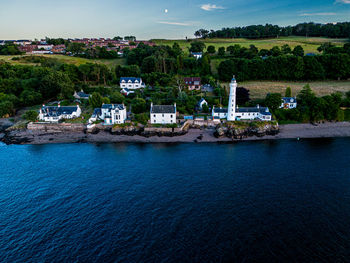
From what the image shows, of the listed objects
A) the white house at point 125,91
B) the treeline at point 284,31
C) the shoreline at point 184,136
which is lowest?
the shoreline at point 184,136

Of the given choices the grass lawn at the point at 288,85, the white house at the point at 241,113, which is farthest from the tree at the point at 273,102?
the grass lawn at the point at 288,85

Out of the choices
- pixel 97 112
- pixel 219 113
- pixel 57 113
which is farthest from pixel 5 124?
Result: pixel 219 113

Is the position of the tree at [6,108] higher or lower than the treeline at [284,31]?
lower

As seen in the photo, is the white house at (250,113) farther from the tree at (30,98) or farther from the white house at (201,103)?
the tree at (30,98)

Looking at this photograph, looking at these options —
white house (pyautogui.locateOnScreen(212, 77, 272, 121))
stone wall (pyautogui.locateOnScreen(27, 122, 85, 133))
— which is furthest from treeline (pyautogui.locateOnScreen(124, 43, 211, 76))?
stone wall (pyautogui.locateOnScreen(27, 122, 85, 133))

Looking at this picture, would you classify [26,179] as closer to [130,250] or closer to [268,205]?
[130,250]

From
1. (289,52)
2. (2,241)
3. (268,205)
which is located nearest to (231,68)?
(289,52)

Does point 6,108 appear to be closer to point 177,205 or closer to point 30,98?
point 30,98
